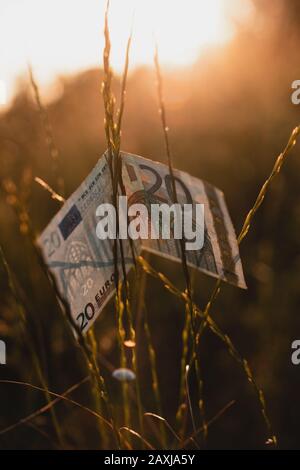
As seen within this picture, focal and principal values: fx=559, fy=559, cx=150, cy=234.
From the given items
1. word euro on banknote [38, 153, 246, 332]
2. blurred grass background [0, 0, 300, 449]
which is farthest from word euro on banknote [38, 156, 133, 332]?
blurred grass background [0, 0, 300, 449]

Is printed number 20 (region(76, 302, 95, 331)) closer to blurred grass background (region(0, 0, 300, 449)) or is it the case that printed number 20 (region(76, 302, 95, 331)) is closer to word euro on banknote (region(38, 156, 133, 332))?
word euro on banknote (region(38, 156, 133, 332))

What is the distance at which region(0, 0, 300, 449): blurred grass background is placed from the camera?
5.43 ft

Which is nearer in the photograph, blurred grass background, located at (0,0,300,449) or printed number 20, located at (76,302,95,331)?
printed number 20, located at (76,302,95,331)

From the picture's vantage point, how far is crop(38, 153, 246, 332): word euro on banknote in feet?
2.44

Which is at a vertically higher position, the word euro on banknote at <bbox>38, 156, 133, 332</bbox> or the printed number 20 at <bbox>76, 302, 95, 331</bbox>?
the word euro on banknote at <bbox>38, 156, 133, 332</bbox>

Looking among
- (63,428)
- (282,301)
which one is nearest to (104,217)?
(63,428)

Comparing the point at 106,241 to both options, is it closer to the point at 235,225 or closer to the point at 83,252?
the point at 83,252

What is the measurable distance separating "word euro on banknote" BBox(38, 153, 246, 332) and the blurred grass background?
0.30 metres

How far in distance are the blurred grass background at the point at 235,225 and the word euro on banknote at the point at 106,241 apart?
305 mm

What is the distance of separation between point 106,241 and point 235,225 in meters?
1.42

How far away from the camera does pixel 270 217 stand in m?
2.03

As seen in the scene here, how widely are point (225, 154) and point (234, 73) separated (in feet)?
2.51

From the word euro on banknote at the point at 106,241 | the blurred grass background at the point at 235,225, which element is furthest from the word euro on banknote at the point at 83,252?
the blurred grass background at the point at 235,225

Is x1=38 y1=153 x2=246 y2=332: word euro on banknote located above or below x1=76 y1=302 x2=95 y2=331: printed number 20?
above
